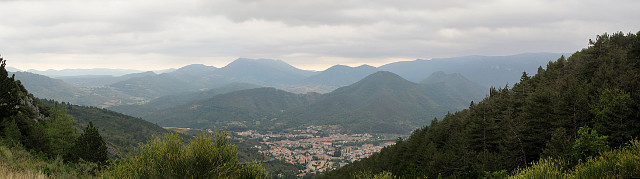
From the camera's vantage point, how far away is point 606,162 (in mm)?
9711

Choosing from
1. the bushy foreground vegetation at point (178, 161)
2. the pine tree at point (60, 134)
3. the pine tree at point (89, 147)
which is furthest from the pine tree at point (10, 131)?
the bushy foreground vegetation at point (178, 161)

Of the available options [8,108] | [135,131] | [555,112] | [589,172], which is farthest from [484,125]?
[135,131]

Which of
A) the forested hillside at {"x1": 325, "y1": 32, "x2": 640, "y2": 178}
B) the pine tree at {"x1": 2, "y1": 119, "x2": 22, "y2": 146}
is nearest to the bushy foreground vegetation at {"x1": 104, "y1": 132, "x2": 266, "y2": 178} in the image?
the forested hillside at {"x1": 325, "y1": 32, "x2": 640, "y2": 178}

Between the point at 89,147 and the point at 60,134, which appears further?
the point at 60,134

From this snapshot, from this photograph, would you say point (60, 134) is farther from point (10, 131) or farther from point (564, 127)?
point (564, 127)

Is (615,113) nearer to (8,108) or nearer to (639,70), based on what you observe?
(639,70)

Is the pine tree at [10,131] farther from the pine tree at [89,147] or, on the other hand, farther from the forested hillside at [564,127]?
the forested hillside at [564,127]

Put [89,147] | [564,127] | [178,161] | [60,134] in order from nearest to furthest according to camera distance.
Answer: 1. [178,161]
2. [564,127]
3. [89,147]
4. [60,134]

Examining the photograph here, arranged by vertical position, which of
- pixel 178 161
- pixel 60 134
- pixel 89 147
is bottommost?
pixel 89 147

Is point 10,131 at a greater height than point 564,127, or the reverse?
point 564,127

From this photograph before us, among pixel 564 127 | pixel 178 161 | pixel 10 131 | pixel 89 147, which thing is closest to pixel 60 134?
pixel 89 147

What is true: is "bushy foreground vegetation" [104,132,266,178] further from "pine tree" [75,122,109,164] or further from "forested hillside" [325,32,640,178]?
"pine tree" [75,122,109,164]

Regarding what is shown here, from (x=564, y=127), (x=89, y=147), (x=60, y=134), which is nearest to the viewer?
(x=564, y=127)

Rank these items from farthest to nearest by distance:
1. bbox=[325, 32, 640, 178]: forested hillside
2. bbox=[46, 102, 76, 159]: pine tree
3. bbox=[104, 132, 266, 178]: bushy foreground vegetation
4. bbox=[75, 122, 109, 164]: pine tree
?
bbox=[46, 102, 76, 159]: pine tree
bbox=[75, 122, 109, 164]: pine tree
bbox=[325, 32, 640, 178]: forested hillside
bbox=[104, 132, 266, 178]: bushy foreground vegetation
